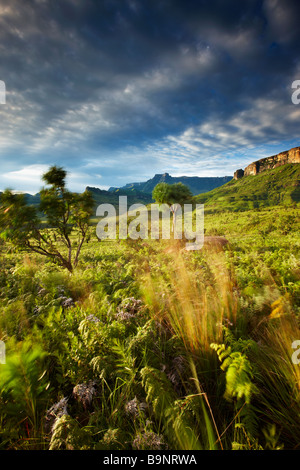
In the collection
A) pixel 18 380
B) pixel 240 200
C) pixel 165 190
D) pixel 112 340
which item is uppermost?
pixel 240 200

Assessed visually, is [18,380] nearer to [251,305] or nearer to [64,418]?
[64,418]

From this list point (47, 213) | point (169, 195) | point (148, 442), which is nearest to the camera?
point (148, 442)

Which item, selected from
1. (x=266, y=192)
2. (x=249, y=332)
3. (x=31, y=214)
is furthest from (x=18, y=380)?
(x=266, y=192)

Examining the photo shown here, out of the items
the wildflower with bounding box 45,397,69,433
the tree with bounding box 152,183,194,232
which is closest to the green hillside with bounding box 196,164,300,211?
the tree with bounding box 152,183,194,232

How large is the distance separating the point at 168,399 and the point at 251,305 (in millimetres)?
2185

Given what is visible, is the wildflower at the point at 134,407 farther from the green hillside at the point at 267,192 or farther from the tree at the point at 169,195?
the green hillside at the point at 267,192

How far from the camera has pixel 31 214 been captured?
729cm

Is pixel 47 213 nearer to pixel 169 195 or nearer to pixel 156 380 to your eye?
pixel 156 380

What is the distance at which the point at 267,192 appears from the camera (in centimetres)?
15525

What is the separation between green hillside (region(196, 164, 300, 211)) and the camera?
13120 centimetres

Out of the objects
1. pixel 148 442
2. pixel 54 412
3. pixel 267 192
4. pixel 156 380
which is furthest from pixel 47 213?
pixel 267 192

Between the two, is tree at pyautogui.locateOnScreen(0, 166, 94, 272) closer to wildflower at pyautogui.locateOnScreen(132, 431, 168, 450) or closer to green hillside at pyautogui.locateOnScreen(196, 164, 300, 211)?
wildflower at pyautogui.locateOnScreen(132, 431, 168, 450)
